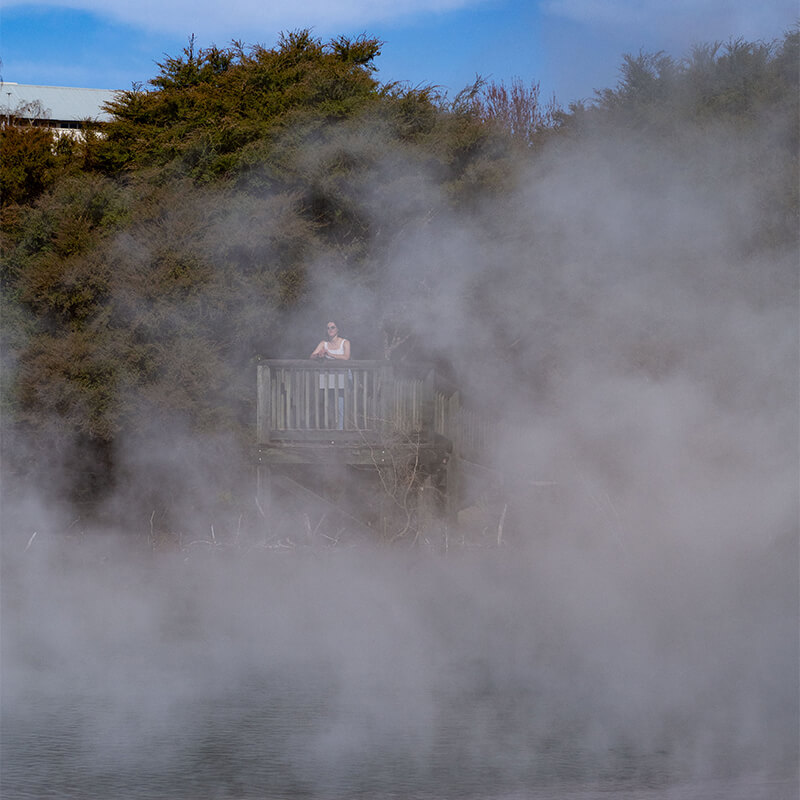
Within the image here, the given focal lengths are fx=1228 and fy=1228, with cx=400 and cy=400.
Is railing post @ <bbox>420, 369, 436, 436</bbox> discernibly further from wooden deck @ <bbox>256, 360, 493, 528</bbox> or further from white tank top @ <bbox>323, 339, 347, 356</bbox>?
white tank top @ <bbox>323, 339, 347, 356</bbox>

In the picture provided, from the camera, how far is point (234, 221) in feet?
28.8

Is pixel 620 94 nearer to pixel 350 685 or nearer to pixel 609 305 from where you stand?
pixel 609 305

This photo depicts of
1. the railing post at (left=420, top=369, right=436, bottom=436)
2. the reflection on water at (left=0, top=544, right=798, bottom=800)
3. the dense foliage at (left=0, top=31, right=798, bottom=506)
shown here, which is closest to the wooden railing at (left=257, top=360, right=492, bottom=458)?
the railing post at (left=420, top=369, right=436, bottom=436)

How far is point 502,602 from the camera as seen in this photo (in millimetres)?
6375

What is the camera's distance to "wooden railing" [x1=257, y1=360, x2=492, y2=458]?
283 inches

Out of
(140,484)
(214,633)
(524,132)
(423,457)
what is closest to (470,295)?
(524,132)

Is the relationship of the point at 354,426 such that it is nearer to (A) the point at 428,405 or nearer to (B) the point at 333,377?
(B) the point at 333,377

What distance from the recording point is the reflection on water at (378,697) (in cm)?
350

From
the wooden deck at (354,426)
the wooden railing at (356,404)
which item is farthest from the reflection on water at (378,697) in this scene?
the wooden deck at (354,426)

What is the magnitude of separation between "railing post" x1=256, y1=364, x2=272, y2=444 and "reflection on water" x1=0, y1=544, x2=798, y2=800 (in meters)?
2.53

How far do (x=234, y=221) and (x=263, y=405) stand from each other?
4.59 ft

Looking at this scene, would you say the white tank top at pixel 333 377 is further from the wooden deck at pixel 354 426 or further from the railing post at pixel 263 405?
the railing post at pixel 263 405

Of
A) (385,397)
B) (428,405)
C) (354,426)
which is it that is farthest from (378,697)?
(354,426)

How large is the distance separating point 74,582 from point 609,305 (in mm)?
3675
